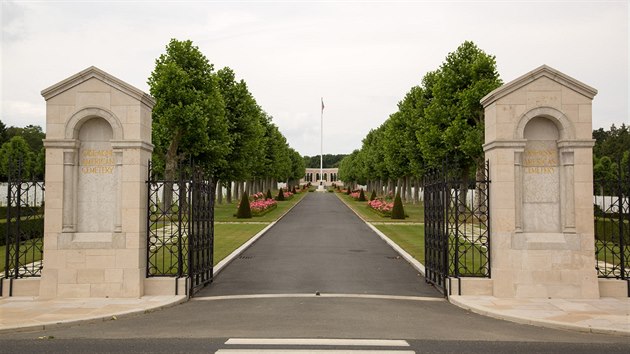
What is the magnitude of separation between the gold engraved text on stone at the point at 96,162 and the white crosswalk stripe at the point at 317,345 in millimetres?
5853

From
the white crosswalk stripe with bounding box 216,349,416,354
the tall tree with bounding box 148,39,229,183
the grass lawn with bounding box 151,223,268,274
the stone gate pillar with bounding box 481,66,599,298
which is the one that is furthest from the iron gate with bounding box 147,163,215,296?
the tall tree with bounding box 148,39,229,183

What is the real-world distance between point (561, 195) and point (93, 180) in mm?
10802

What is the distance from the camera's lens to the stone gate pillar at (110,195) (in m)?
11.5

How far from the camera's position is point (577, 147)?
11.6m

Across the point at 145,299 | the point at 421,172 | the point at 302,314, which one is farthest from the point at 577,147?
the point at 421,172

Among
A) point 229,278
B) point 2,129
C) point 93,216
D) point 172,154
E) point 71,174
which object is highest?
point 2,129

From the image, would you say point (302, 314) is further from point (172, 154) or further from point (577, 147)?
point (172, 154)

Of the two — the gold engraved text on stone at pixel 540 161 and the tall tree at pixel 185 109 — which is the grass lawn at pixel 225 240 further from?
the gold engraved text on stone at pixel 540 161

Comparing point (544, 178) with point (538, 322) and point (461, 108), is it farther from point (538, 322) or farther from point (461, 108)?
point (461, 108)

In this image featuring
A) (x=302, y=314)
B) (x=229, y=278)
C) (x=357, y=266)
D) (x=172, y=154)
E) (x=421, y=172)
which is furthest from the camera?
(x=421, y=172)

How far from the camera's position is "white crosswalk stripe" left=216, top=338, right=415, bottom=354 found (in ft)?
24.5

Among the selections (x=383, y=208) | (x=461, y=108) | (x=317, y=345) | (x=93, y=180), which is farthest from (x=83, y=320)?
(x=383, y=208)

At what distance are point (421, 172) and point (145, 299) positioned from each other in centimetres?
3278

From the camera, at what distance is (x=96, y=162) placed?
11.9m
